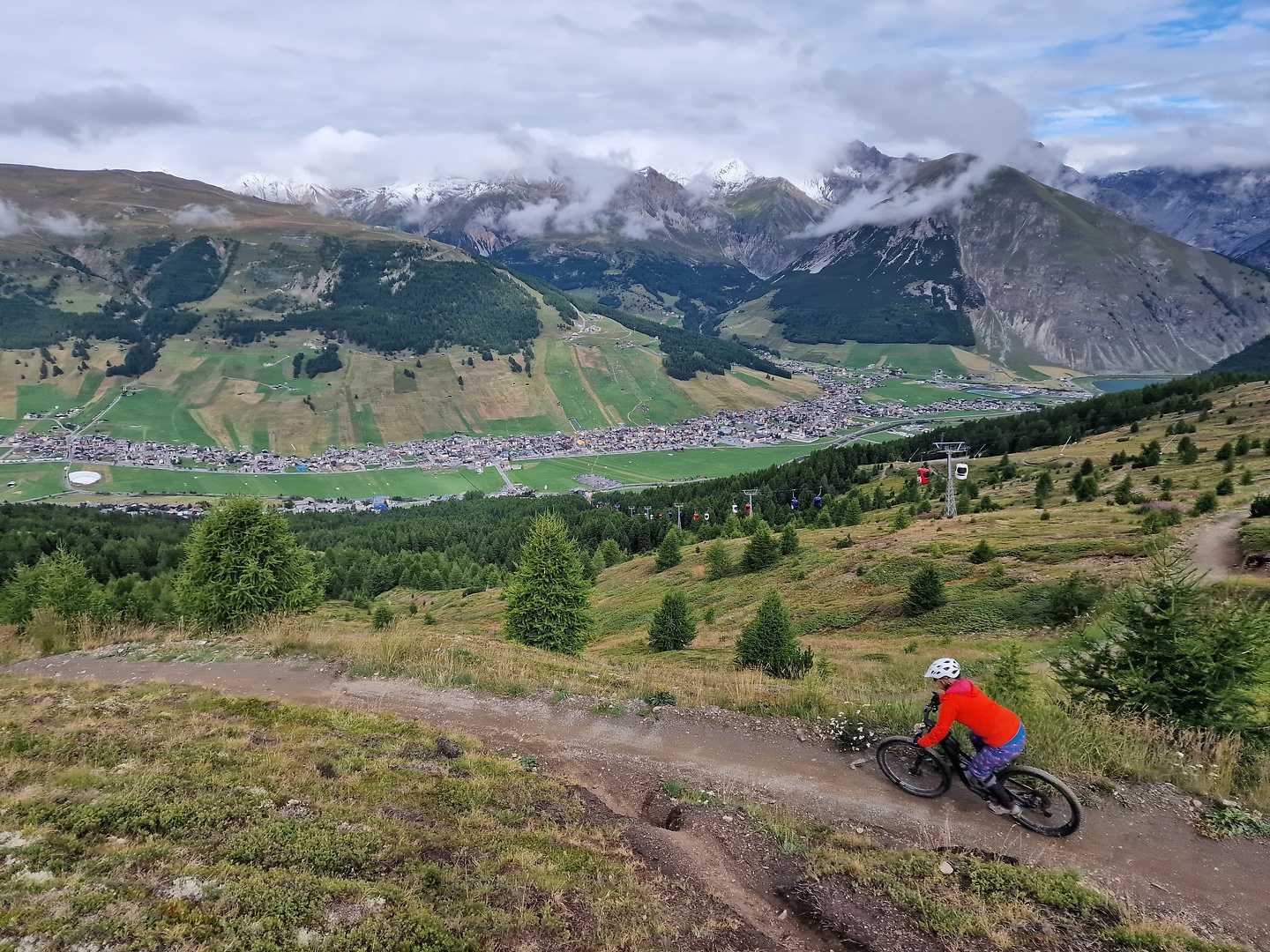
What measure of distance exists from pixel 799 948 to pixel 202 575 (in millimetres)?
27665

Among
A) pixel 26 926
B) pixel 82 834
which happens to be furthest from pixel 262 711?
pixel 26 926

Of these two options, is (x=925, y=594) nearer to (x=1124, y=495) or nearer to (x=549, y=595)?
(x=549, y=595)

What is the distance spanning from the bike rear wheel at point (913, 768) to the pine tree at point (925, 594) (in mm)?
22775

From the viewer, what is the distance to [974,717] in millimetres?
10438

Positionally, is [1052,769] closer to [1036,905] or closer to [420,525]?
[1036,905]

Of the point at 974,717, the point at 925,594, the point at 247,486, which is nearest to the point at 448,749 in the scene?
the point at 974,717

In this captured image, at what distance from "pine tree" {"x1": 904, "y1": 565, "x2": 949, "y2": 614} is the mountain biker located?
928 inches

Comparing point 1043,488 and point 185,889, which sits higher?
point 185,889

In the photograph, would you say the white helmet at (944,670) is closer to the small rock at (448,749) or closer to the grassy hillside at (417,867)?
the grassy hillside at (417,867)

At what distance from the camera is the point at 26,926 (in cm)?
604

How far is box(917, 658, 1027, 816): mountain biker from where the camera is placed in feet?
33.7

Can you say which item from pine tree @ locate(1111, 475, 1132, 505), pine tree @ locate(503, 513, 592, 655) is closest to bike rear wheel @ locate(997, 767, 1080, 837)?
pine tree @ locate(503, 513, 592, 655)

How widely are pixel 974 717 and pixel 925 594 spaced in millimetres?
24064

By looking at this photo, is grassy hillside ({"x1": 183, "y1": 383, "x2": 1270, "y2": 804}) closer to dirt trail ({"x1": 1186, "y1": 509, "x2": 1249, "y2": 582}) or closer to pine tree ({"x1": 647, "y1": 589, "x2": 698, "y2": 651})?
pine tree ({"x1": 647, "y1": 589, "x2": 698, "y2": 651})
